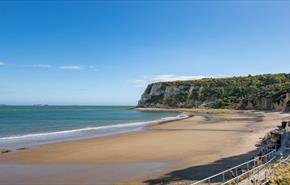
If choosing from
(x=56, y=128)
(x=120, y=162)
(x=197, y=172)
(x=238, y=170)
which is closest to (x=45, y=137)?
(x=56, y=128)

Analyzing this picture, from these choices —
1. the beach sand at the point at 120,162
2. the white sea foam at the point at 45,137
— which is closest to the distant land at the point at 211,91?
the white sea foam at the point at 45,137

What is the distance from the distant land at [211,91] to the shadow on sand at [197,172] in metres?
85.3

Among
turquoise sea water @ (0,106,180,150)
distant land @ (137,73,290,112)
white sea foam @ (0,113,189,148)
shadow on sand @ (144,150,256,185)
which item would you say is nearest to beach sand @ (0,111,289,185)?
shadow on sand @ (144,150,256,185)

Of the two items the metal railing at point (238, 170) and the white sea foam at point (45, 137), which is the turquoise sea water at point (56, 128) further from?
the metal railing at point (238, 170)

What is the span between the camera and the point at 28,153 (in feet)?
69.2

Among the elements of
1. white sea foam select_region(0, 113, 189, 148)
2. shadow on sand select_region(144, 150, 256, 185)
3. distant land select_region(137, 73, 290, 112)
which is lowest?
shadow on sand select_region(144, 150, 256, 185)

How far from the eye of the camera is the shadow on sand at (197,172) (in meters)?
13.6

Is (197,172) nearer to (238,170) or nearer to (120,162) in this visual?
(238,170)

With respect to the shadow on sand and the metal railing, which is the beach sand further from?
the metal railing

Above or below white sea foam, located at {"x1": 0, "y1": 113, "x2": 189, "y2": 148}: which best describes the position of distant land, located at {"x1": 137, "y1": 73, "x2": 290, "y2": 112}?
above

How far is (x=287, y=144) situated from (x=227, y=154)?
359 cm

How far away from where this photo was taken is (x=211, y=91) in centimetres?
12756

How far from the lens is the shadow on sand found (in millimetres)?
13638

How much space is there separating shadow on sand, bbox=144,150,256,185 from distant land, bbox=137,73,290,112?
85.3 meters
